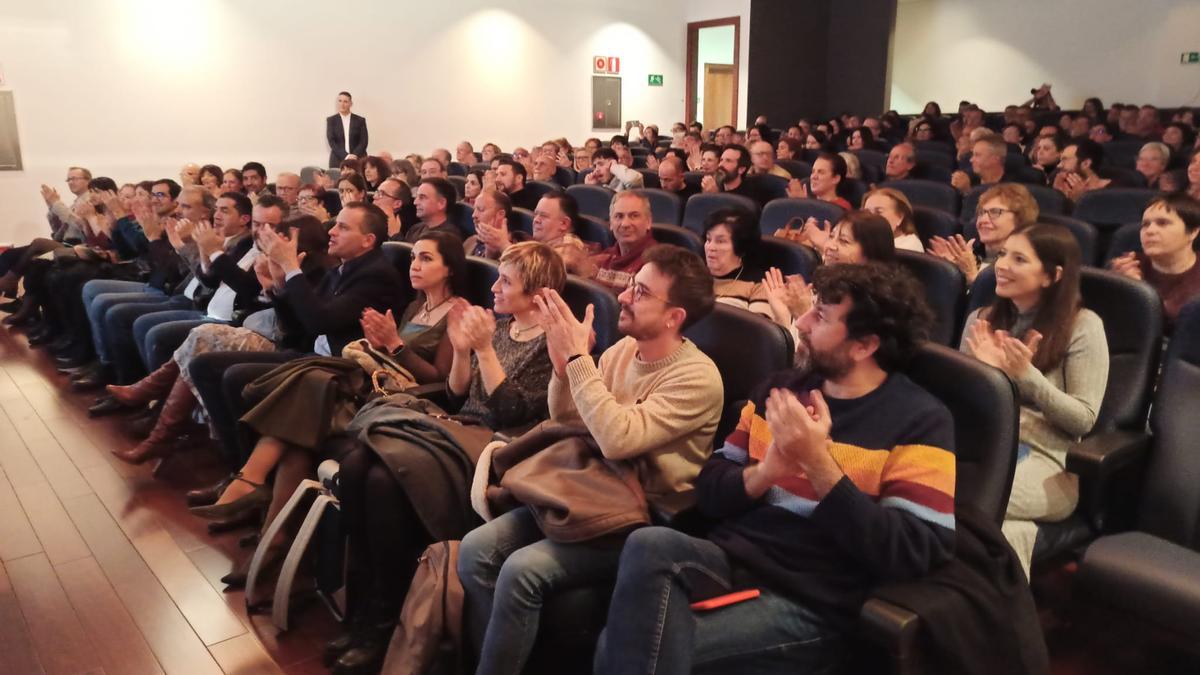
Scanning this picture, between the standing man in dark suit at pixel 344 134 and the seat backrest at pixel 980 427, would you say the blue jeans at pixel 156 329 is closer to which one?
the seat backrest at pixel 980 427

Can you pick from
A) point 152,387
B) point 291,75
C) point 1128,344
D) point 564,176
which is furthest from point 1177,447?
point 291,75

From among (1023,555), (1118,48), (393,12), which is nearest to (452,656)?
(1023,555)

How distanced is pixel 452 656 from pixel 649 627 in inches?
26.5

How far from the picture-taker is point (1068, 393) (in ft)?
6.95

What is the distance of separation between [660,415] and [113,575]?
1965 millimetres

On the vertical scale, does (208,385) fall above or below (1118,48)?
below

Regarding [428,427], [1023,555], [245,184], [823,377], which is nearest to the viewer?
[823,377]

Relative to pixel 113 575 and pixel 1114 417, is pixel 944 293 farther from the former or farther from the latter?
pixel 113 575

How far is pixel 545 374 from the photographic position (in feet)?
8.11

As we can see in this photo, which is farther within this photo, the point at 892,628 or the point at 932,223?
the point at 932,223

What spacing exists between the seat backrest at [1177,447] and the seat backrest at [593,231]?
2.42m

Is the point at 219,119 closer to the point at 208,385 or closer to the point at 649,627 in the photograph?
the point at 208,385

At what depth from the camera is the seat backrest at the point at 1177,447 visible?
1.98 metres

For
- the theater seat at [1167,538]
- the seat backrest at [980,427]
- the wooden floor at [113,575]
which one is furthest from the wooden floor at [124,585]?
the seat backrest at [980,427]
